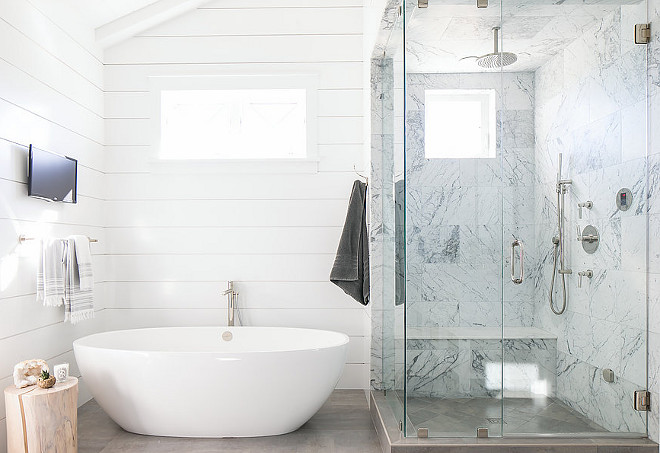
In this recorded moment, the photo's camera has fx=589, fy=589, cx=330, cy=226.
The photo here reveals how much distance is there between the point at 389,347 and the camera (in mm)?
3455

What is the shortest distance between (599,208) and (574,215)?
125 millimetres

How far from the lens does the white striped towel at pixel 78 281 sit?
3436mm

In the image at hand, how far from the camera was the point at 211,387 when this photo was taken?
9.95ft

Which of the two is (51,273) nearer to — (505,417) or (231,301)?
(231,301)

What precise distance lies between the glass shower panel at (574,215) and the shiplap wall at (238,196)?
1.76 metres

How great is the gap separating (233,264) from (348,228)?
2.94 feet

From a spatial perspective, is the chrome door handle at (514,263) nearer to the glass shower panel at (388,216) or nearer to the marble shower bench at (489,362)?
the marble shower bench at (489,362)

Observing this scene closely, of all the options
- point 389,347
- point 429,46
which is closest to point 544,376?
point 389,347

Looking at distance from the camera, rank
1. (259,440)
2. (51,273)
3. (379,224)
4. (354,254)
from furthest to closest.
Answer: (354,254) → (379,224) → (51,273) → (259,440)

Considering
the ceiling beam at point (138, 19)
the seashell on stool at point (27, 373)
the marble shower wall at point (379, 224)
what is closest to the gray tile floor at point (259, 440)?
the marble shower wall at point (379, 224)

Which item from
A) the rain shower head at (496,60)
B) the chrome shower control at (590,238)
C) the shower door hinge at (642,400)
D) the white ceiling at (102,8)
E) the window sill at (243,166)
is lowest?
the shower door hinge at (642,400)

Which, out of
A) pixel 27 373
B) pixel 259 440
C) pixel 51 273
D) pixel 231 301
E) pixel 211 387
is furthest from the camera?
pixel 231 301

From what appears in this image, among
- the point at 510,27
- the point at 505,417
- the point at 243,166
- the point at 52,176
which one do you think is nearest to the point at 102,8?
the point at 52,176

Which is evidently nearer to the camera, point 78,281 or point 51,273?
point 51,273
